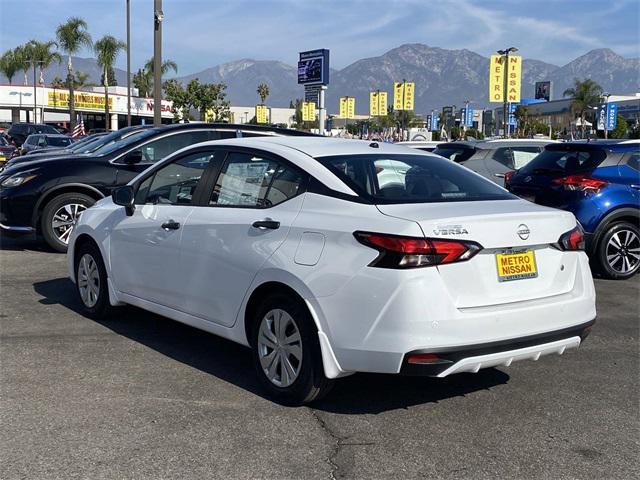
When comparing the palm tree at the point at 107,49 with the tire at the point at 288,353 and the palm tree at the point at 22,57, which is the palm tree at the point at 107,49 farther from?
the tire at the point at 288,353

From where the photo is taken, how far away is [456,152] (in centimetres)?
1260

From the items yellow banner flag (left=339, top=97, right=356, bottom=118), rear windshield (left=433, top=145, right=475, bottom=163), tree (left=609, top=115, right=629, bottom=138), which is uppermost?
yellow banner flag (left=339, top=97, right=356, bottom=118)

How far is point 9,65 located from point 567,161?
67350 mm

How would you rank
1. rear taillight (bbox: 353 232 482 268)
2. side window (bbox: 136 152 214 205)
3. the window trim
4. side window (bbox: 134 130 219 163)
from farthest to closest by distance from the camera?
side window (bbox: 134 130 219 163) → side window (bbox: 136 152 214 205) → the window trim → rear taillight (bbox: 353 232 482 268)

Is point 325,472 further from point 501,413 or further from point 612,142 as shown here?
point 612,142

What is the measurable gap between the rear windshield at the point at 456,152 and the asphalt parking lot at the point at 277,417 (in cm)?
672

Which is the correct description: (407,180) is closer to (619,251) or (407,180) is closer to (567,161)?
(567,161)

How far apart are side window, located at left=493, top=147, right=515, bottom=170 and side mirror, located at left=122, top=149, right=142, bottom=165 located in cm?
601

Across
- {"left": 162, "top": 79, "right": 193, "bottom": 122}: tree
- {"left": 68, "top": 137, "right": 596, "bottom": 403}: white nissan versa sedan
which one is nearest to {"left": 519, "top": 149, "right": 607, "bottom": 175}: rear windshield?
{"left": 68, "top": 137, "right": 596, "bottom": 403}: white nissan versa sedan

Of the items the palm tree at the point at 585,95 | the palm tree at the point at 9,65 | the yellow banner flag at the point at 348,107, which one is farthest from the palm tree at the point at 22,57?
the palm tree at the point at 585,95

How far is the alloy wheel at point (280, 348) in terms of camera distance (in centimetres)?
432

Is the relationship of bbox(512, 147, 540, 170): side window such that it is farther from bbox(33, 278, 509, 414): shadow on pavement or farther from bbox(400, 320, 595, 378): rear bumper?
bbox(400, 320, 595, 378): rear bumper

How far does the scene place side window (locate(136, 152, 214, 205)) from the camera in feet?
17.6

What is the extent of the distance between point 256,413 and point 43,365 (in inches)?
72.9
